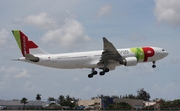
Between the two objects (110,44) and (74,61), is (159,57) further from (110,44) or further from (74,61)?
(74,61)

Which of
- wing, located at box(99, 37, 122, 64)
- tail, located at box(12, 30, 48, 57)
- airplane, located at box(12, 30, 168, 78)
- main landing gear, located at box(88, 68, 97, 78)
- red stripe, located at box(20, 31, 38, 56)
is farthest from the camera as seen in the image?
main landing gear, located at box(88, 68, 97, 78)

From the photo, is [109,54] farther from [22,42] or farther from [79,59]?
[22,42]

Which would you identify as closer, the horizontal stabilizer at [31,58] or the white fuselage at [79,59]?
the horizontal stabilizer at [31,58]

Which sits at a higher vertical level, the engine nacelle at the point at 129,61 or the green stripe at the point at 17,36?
the green stripe at the point at 17,36

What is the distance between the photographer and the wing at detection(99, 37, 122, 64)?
7444cm

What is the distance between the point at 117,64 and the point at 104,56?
174 inches

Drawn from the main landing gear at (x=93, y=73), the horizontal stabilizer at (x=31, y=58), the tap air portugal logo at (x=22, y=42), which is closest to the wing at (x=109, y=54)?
the main landing gear at (x=93, y=73)

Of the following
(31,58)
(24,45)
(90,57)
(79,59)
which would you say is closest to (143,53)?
(90,57)

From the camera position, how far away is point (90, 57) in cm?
7669

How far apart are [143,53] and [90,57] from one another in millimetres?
10821

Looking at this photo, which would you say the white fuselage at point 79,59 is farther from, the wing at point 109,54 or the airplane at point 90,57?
the wing at point 109,54

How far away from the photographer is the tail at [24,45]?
74.8m

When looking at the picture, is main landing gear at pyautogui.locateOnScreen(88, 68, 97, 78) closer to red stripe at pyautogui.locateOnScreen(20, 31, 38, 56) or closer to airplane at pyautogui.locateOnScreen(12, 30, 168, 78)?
airplane at pyautogui.locateOnScreen(12, 30, 168, 78)

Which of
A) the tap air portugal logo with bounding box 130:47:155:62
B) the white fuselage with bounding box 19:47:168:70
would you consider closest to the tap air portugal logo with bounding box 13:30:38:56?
the white fuselage with bounding box 19:47:168:70
